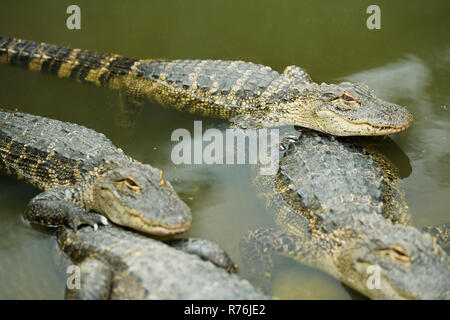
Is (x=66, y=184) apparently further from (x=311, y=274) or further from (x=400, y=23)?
(x=400, y=23)

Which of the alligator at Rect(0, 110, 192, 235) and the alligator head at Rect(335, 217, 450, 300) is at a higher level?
the alligator at Rect(0, 110, 192, 235)

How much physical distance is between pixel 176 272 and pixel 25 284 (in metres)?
1.32

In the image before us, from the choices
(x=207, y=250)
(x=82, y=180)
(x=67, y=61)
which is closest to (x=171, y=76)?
(x=67, y=61)

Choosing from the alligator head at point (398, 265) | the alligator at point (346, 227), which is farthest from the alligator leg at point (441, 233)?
the alligator head at point (398, 265)

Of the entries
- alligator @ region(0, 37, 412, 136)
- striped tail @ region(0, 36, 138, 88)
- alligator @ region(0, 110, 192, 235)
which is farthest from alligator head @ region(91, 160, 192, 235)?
striped tail @ region(0, 36, 138, 88)

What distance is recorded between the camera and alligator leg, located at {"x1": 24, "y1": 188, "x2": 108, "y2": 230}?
349 cm

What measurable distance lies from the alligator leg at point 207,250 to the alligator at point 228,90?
189cm

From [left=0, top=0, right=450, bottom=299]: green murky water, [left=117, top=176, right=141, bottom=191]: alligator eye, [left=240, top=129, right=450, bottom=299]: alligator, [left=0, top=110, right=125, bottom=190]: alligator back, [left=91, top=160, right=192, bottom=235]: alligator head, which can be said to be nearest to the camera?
[left=240, top=129, right=450, bottom=299]: alligator

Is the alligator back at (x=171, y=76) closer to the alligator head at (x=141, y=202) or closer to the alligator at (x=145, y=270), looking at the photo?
the alligator head at (x=141, y=202)

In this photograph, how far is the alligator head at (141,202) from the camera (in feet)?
10.8

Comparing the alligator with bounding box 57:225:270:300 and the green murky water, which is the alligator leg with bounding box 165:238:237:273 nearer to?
the alligator with bounding box 57:225:270:300

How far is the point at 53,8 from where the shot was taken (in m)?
6.88

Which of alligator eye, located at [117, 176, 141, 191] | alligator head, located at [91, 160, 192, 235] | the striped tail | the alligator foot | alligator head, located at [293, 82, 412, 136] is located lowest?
the alligator foot
